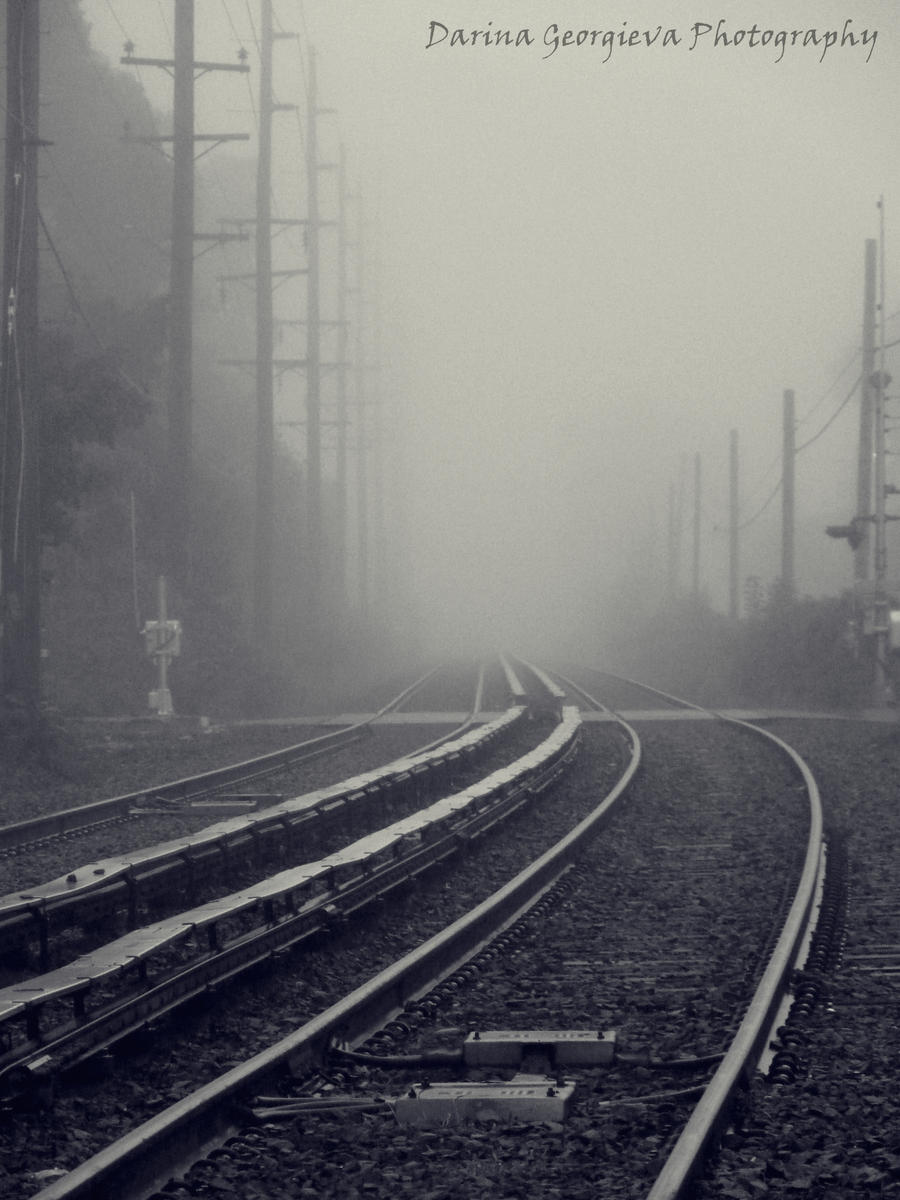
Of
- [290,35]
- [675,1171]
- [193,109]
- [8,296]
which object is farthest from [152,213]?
[675,1171]

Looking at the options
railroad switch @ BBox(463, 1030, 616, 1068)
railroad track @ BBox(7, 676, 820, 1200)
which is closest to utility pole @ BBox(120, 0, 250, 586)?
railroad track @ BBox(7, 676, 820, 1200)

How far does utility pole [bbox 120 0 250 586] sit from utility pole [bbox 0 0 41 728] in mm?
7912

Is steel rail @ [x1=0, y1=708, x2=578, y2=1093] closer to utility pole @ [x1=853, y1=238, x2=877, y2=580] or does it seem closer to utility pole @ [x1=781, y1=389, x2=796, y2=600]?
utility pole @ [x1=853, y1=238, x2=877, y2=580]

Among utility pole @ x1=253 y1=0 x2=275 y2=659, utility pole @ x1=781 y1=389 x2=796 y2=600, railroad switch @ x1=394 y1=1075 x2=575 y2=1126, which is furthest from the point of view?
utility pole @ x1=781 y1=389 x2=796 y2=600

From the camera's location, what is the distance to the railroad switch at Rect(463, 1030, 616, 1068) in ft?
19.8

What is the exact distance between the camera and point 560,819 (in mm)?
13805

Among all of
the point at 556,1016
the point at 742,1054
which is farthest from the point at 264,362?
the point at 742,1054

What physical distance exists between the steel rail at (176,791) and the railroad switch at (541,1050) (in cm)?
676

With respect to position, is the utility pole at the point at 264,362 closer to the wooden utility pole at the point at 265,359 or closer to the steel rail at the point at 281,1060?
the wooden utility pole at the point at 265,359

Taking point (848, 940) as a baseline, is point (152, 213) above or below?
above

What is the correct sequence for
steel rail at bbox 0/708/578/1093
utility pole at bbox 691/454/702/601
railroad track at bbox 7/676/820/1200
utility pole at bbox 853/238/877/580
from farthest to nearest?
1. utility pole at bbox 691/454/702/601
2. utility pole at bbox 853/238/877/580
3. steel rail at bbox 0/708/578/1093
4. railroad track at bbox 7/676/820/1200

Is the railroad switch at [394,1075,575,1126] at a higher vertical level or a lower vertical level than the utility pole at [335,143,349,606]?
lower

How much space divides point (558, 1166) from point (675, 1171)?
0.48 meters

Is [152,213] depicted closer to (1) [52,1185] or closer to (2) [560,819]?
(2) [560,819]
